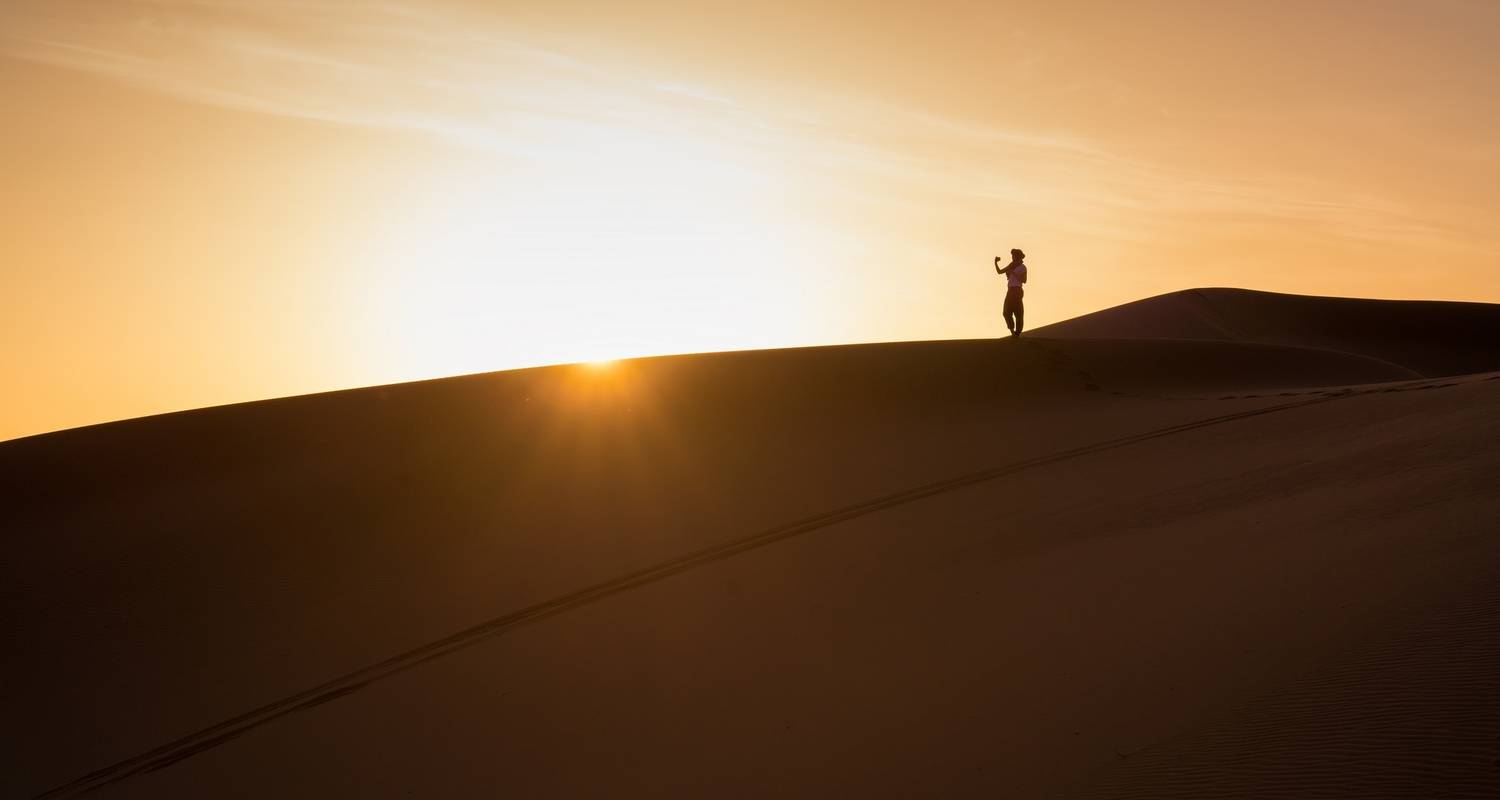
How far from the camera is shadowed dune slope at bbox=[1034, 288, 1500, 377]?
3222cm

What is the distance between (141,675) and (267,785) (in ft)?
9.22

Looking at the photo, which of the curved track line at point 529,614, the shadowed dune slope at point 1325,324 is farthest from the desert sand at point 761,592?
the shadowed dune slope at point 1325,324

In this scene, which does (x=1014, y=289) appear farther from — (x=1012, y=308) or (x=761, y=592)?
(x=761, y=592)

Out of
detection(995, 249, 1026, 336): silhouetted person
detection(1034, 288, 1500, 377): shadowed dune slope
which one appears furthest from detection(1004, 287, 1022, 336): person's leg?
detection(1034, 288, 1500, 377): shadowed dune slope

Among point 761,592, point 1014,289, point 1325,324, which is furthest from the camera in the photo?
point 1325,324

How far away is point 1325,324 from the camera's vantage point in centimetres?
3428

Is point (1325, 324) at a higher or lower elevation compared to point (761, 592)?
higher

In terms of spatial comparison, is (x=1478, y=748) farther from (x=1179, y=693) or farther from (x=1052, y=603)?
(x=1052, y=603)

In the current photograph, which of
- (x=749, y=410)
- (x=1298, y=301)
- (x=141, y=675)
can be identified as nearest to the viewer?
(x=141, y=675)

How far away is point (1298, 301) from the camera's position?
3566 cm

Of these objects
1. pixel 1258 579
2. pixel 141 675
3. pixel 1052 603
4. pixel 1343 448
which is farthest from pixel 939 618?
pixel 141 675

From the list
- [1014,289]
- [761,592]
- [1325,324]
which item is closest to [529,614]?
[761,592]

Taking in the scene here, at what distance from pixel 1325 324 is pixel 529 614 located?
108ft

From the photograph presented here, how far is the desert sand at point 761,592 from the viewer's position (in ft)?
14.5
